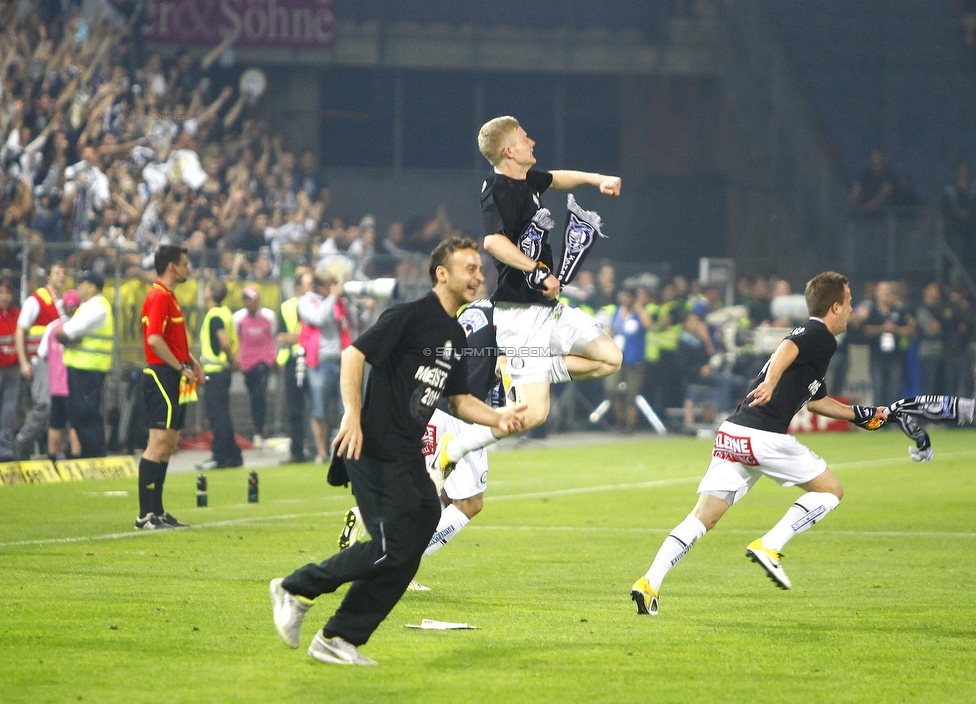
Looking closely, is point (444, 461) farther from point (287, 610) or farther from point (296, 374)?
point (296, 374)

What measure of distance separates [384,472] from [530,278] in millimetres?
2710

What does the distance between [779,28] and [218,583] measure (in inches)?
1170

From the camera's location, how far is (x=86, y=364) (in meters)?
18.0

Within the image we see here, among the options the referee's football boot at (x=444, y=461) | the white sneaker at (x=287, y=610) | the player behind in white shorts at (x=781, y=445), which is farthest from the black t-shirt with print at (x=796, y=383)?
the white sneaker at (x=287, y=610)

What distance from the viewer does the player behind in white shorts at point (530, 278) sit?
8914 millimetres

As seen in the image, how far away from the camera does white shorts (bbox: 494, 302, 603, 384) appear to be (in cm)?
927

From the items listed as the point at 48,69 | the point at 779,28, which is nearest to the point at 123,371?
the point at 48,69

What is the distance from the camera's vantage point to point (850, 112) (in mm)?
36438

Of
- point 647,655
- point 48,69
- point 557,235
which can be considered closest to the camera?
point 647,655

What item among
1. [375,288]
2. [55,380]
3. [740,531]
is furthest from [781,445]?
[55,380]

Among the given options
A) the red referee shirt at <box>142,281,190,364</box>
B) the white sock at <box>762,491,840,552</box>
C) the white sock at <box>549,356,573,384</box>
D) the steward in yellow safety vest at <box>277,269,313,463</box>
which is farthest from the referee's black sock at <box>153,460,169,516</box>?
the steward in yellow safety vest at <box>277,269,313,463</box>

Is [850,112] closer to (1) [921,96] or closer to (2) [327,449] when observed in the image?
(1) [921,96]

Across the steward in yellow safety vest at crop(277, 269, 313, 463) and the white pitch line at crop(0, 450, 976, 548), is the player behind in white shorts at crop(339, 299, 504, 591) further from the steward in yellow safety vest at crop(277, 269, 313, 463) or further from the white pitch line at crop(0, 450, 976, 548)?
the steward in yellow safety vest at crop(277, 269, 313, 463)

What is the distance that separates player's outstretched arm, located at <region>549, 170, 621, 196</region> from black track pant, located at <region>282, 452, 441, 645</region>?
284 centimetres
